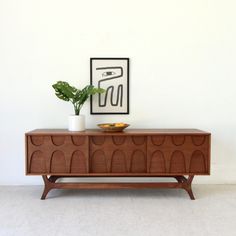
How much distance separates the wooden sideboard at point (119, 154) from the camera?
9.73ft

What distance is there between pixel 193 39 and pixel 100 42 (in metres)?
1.16

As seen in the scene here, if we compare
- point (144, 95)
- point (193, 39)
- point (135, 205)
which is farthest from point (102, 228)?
point (193, 39)

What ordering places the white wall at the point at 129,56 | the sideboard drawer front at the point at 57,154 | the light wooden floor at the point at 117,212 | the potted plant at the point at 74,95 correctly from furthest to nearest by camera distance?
1. the white wall at the point at 129,56
2. the potted plant at the point at 74,95
3. the sideboard drawer front at the point at 57,154
4. the light wooden floor at the point at 117,212

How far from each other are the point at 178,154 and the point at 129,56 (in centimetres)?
134

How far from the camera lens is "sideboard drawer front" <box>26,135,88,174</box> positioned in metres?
2.96

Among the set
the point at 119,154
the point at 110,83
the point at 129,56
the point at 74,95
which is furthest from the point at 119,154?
the point at 129,56

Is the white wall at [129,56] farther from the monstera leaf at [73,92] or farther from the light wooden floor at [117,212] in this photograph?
the light wooden floor at [117,212]

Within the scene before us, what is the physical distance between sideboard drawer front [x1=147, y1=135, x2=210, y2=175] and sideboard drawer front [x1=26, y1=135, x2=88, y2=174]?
0.73 metres

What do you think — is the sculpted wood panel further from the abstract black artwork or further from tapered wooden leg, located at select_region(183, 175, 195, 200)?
the abstract black artwork

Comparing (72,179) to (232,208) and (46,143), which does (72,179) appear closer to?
(46,143)

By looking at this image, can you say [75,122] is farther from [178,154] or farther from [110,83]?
[178,154]

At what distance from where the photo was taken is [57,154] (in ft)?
9.77

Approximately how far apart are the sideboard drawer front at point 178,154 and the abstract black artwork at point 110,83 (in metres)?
0.70

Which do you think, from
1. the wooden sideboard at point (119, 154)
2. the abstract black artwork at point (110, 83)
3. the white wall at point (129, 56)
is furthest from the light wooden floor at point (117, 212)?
the abstract black artwork at point (110, 83)
